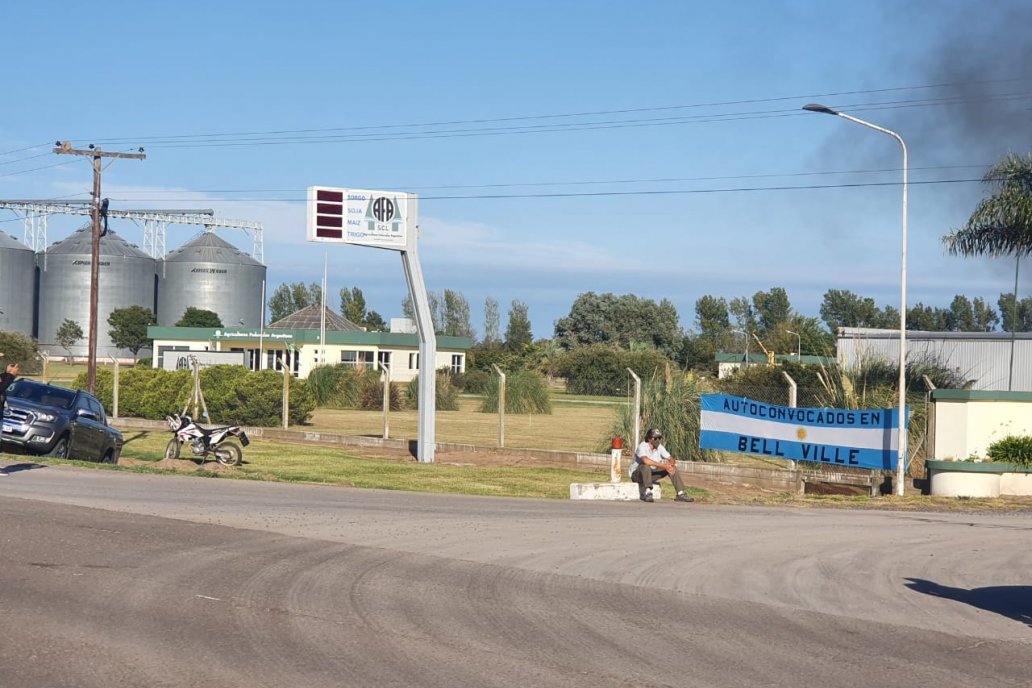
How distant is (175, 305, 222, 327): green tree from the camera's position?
399 ft

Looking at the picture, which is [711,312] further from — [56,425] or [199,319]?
[56,425]

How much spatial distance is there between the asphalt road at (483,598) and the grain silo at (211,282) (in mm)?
116463

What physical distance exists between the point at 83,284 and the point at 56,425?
112m

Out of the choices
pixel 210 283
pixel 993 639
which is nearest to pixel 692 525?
pixel 993 639

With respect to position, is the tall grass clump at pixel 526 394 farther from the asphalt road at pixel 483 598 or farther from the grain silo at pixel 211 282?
the grain silo at pixel 211 282

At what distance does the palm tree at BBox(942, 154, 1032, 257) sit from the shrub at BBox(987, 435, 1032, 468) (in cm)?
1229

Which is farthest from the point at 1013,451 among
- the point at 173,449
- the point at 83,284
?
the point at 83,284

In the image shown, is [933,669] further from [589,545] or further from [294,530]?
[294,530]

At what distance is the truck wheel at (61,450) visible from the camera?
75.3ft

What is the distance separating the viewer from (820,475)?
77.4 ft

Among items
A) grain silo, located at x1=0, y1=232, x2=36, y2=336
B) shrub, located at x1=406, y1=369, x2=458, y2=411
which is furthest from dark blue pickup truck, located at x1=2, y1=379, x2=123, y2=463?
grain silo, located at x1=0, y1=232, x2=36, y2=336

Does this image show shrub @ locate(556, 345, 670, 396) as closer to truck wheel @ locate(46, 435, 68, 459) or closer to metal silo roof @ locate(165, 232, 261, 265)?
truck wheel @ locate(46, 435, 68, 459)

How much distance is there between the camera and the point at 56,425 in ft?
75.1

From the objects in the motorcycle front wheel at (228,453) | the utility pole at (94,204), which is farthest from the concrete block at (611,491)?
the utility pole at (94,204)
